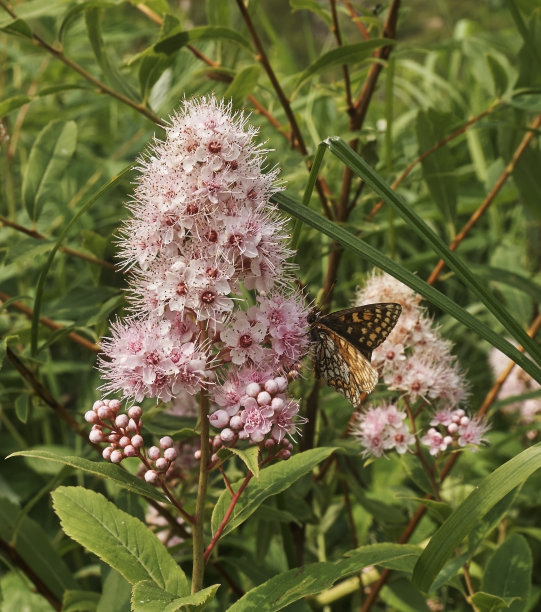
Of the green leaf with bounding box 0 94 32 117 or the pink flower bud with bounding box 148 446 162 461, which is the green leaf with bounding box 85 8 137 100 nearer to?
the green leaf with bounding box 0 94 32 117

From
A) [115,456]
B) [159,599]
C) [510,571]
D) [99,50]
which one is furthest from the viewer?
[99,50]

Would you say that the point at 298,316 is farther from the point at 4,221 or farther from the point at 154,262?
the point at 4,221

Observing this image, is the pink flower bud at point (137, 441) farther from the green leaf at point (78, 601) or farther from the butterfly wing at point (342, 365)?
the green leaf at point (78, 601)

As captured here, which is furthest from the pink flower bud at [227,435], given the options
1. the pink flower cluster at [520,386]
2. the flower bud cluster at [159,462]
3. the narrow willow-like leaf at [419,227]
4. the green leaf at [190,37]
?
the pink flower cluster at [520,386]

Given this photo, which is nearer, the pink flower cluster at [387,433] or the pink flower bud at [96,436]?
the pink flower bud at [96,436]

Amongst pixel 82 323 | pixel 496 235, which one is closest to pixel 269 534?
pixel 82 323

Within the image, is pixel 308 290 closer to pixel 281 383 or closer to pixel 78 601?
pixel 281 383

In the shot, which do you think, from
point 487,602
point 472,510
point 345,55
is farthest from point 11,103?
point 487,602
